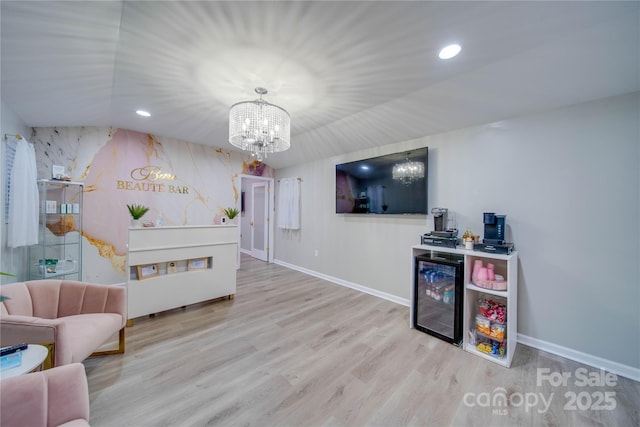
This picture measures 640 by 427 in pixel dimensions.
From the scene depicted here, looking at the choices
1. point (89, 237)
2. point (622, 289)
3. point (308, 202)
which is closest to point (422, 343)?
point (622, 289)

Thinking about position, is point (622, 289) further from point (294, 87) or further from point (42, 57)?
point (42, 57)

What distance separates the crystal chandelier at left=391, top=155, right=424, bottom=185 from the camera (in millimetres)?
3076

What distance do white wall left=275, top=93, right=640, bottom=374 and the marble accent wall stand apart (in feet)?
13.4

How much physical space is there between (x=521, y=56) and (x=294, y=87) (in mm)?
1883

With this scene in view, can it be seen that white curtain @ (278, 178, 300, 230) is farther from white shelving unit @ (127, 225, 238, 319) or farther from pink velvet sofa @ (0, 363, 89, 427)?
pink velvet sofa @ (0, 363, 89, 427)

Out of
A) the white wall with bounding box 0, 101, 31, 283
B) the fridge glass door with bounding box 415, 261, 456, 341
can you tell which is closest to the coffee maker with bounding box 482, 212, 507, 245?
the fridge glass door with bounding box 415, 261, 456, 341

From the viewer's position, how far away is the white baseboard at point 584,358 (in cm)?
191

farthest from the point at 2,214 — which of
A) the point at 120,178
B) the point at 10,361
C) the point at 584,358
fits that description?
the point at 584,358

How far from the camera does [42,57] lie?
175 cm

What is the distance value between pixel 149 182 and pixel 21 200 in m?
1.66

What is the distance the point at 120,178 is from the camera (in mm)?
3660

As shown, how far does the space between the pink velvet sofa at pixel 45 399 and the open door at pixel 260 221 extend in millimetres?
4836

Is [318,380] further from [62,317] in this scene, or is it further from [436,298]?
[62,317]

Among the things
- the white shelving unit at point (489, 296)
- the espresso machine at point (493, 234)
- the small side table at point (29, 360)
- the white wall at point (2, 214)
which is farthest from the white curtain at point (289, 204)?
the small side table at point (29, 360)
